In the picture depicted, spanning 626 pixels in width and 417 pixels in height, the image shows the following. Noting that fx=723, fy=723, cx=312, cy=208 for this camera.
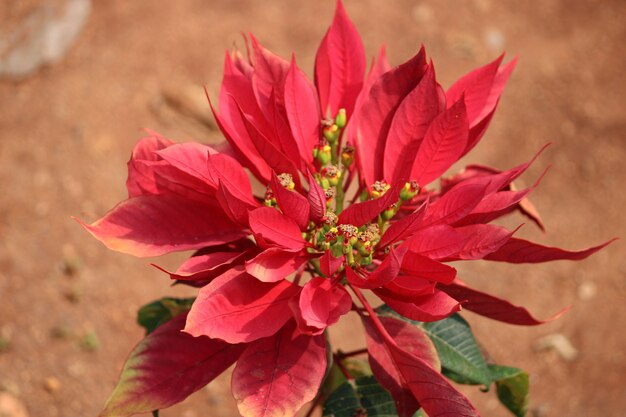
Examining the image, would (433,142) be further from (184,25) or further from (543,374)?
(184,25)

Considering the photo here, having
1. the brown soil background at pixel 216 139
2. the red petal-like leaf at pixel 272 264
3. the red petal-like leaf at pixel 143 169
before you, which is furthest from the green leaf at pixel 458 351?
the brown soil background at pixel 216 139

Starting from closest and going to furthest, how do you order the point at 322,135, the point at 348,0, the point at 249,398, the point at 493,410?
the point at 249,398
the point at 322,135
the point at 493,410
the point at 348,0

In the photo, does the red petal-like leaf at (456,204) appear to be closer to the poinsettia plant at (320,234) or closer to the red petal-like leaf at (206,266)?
the poinsettia plant at (320,234)

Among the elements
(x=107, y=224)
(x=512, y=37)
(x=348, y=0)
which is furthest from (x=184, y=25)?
(x=107, y=224)

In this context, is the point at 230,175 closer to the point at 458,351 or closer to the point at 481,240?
the point at 481,240

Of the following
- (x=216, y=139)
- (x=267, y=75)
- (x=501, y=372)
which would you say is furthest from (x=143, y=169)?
(x=216, y=139)

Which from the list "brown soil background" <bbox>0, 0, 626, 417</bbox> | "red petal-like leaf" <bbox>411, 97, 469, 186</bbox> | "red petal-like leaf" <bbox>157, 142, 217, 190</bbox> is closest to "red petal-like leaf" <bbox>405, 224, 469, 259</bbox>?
"red petal-like leaf" <bbox>411, 97, 469, 186</bbox>

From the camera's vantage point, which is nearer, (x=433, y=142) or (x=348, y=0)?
(x=433, y=142)

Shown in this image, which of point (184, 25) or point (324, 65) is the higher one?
point (184, 25)
